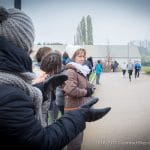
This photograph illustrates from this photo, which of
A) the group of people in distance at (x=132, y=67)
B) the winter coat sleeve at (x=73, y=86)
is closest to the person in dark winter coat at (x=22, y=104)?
the winter coat sleeve at (x=73, y=86)

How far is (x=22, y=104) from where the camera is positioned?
1329 millimetres

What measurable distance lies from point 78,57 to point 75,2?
0.89m

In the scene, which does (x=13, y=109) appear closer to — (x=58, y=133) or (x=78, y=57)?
(x=58, y=133)

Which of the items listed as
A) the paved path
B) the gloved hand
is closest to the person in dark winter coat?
the gloved hand

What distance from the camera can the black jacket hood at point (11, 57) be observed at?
1396 mm

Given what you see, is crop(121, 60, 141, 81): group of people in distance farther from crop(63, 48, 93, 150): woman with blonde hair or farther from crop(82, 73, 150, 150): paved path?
crop(63, 48, 93, 150): woman with blonde hair

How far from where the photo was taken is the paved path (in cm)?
462

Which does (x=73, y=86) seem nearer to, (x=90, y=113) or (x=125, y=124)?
(x=90, y=113)

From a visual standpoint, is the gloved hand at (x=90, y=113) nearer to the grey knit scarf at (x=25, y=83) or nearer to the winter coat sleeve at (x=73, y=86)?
the grey knit scarf at (x=25, y=83)

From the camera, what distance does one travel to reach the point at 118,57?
5.33m

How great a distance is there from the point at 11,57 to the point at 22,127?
22cm

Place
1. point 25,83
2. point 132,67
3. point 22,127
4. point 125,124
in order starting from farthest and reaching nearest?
point 125,124
point 132,67
point 25,83
point 22,127

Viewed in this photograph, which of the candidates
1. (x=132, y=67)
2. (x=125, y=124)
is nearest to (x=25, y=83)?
(x=132, y=67)

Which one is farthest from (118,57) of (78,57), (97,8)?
(78,57)
